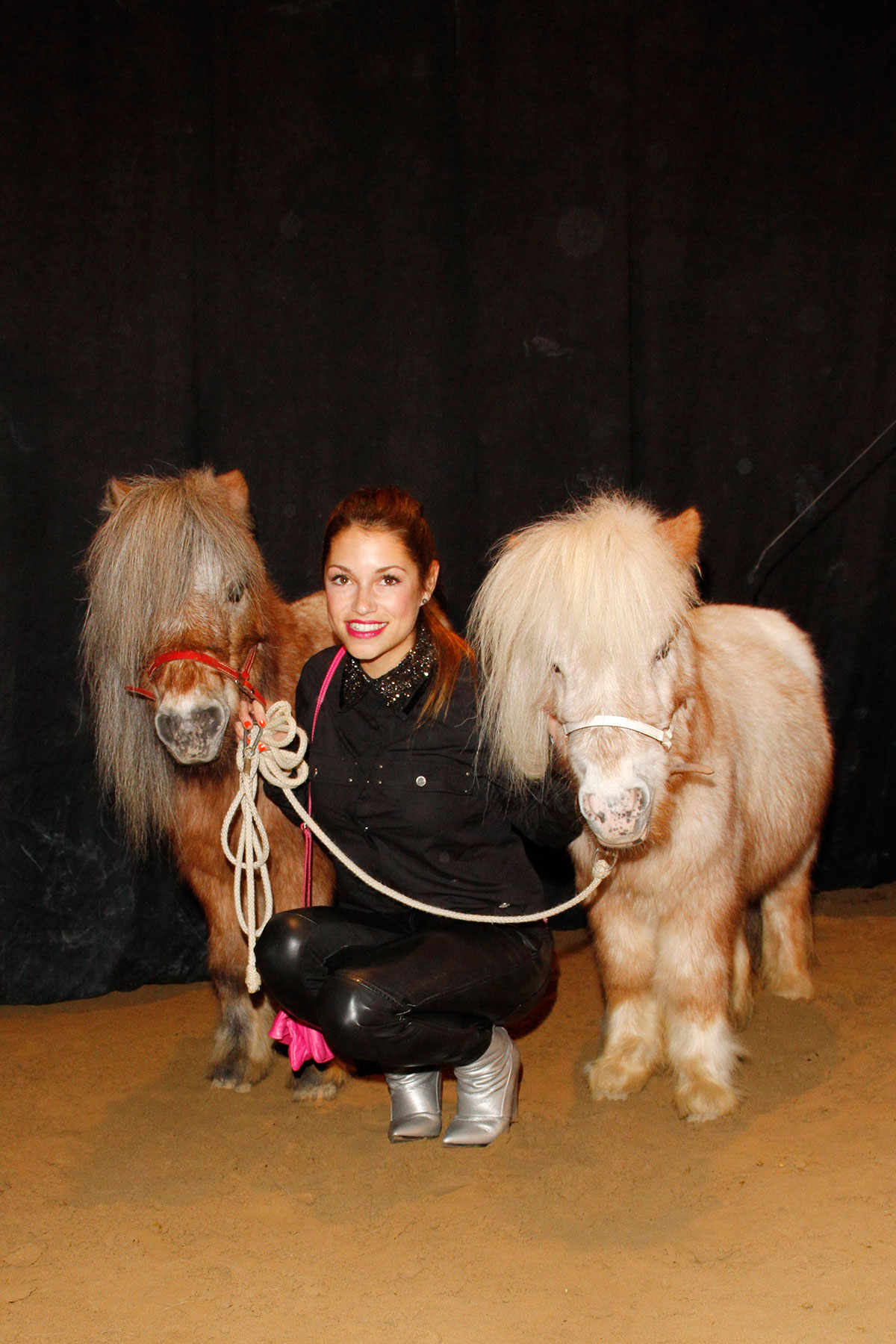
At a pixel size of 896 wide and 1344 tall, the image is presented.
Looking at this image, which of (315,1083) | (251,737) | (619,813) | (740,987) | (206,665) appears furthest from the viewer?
(740,987)

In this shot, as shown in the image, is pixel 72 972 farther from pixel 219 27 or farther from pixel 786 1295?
pixel 219 27

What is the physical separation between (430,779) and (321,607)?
878 mm

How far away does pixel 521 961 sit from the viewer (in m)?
2.10

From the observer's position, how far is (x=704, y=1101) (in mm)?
2180

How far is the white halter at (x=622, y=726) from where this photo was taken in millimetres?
1766

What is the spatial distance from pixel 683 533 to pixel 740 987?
1.25 meters

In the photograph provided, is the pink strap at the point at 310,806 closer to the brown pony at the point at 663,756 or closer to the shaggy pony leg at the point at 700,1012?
the brown pony at the point at 663,756

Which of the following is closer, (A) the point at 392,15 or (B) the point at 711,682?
(B) the point at 711,682

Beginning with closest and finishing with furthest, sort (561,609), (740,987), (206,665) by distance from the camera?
(561,609) < (206,665) < (740,987)

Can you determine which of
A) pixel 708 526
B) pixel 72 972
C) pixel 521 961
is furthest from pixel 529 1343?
pixel 708 526

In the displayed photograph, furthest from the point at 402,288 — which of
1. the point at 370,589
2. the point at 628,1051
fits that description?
the point at 628,1051

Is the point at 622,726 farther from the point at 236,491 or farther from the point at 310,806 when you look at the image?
the point at 236,491

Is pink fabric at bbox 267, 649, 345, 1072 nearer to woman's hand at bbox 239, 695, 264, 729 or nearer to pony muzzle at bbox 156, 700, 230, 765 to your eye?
woman's hand at bbox 239, 695, 264, 729

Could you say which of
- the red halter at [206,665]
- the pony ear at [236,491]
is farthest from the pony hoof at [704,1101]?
the pony ear at [236,491]
